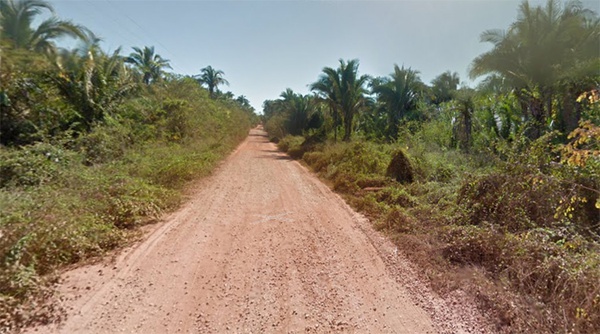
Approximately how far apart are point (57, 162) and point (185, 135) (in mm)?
8812

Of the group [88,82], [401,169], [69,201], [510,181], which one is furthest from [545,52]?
[88,82]

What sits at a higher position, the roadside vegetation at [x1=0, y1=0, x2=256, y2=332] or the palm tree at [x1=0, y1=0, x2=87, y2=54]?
the palm tree at [x1=0, y1=0, x2=87, y2=54]

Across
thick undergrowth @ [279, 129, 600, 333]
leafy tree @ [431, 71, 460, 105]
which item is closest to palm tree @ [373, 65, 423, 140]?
leafy tree @ [431, 71, 460, 105]

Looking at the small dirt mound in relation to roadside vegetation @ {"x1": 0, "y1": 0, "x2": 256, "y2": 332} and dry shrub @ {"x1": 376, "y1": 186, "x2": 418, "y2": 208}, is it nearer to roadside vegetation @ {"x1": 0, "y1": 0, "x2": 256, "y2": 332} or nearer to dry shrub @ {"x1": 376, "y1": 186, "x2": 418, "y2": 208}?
dry shrub @ {"x1": 376, "y1": 186, "x2": 418, "y2": 208}

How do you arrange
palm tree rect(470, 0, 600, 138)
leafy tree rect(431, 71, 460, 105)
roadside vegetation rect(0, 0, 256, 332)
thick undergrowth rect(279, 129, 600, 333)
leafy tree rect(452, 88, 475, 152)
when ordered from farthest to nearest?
leafy tree rect(431, 71, 460, 105) < leafy tree rect(452, 88, 475, 152) < palm tree rect(470, 0, 600, 138) < roadside vegetation rect(0, 0, 256, 332) < thick undergrowth rect(279, 129, 600, 333)

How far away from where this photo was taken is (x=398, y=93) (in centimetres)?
2116

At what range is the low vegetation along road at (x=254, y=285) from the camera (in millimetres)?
2613

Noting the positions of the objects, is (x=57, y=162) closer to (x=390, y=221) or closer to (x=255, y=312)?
(x=255, y=312)

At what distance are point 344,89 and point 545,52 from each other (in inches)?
368

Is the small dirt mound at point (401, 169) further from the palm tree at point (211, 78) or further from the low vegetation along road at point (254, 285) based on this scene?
the palm tree at point (211, 78)

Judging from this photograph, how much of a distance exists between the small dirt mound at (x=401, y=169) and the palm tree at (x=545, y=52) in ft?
19.9

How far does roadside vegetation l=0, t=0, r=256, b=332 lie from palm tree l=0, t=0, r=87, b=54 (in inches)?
1.5

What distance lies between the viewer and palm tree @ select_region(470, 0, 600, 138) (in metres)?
10.0

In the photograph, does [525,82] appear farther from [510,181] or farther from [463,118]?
[510,181]
